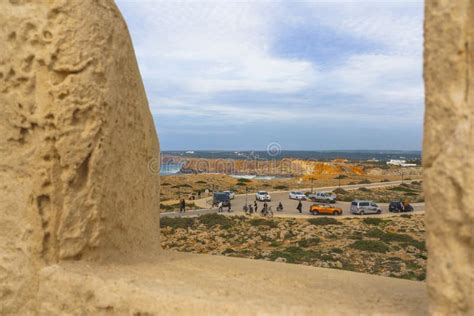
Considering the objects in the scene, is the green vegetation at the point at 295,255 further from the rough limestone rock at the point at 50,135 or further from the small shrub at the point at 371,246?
the rough limestone rock at the point at 50,135

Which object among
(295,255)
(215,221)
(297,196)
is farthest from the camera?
(297,196)

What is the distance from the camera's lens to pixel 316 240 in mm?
17156

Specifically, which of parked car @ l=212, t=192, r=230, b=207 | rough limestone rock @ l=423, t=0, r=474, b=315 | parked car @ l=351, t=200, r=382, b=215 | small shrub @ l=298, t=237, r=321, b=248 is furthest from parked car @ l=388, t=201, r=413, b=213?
rough limestone rock @ l=423, t=0, r=474, b=315

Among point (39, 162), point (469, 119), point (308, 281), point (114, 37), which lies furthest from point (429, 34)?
point (39, 162)

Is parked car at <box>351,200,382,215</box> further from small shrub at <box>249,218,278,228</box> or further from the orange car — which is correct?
small shrub at <box>249,218,278,228</box>

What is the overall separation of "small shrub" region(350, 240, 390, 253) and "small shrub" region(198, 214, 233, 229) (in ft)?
21.2

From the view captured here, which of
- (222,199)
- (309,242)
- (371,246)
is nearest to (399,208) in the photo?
(222,199)

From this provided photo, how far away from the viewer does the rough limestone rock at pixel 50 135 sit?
4082 mm

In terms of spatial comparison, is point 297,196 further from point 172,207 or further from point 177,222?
point 177,222

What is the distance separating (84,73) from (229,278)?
2361 mm

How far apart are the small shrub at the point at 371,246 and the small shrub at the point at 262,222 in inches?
214

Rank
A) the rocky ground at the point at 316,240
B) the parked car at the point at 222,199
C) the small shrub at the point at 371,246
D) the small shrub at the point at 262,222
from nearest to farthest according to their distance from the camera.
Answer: the rocky ground at the point at 316,240, the small shrub at the point at 371,246, the small shrub at the point at 262,222, the parked car at the point at 222,199

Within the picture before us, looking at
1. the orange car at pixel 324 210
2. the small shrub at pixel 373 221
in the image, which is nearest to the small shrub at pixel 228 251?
the small shrub at pixel 373 221

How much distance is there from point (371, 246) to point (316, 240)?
2155mm
